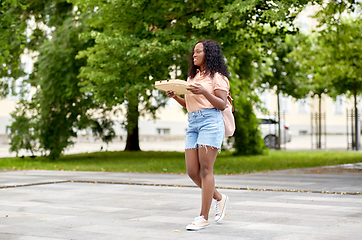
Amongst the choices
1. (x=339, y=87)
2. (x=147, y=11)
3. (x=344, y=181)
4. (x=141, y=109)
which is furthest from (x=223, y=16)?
(x=339, y=87)

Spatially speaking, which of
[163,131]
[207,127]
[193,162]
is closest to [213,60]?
[207,127]

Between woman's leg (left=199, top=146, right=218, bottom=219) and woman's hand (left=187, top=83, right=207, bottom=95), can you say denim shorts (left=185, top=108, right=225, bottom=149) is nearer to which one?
woman's leg (left=199, top=146, right=218, bottom=219)

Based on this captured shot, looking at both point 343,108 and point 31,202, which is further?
point 343,108

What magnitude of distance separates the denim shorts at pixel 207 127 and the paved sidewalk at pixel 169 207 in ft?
2.82

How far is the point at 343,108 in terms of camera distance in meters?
56.6

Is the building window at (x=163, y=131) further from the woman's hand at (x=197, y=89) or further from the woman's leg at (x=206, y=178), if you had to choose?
the woman's hand at (x=197, y=89)

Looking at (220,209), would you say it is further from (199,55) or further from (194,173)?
(199,55)

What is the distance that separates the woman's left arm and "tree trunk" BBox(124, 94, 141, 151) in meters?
10.2

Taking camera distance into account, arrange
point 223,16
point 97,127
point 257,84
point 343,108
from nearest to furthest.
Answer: point 223,16
point 97,127
point 257,84
point 343,108

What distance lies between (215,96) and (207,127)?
32 centimetres

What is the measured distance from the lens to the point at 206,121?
560 cm

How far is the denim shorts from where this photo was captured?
5566mm

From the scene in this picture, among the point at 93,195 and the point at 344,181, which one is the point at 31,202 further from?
the point at 344,181

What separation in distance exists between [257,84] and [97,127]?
7.74m
